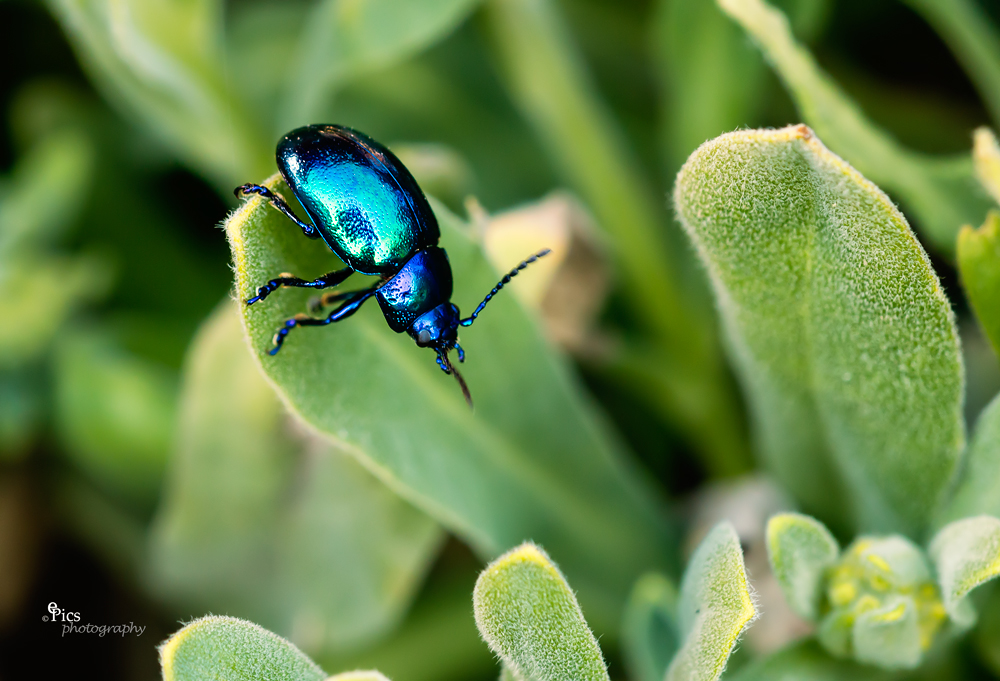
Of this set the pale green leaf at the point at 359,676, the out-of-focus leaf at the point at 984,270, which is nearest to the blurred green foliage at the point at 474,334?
the out-of-focus leaf at the point at 984,270

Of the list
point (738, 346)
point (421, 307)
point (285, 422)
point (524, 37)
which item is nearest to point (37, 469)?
point (285, 422)

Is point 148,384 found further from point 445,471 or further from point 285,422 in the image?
point 445,471

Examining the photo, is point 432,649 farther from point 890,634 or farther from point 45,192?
point 45,192

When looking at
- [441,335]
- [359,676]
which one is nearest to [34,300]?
[441,335]

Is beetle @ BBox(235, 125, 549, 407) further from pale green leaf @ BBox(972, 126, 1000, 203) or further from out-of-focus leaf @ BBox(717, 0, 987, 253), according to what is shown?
pale green leaf @ BBox(972, 126, 1000, 203)

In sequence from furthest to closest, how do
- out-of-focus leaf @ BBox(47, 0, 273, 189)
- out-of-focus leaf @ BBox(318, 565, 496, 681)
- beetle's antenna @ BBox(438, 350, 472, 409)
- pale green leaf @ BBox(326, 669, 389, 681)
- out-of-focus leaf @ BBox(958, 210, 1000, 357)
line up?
1. out-of-focus leaf @ BBox(318, 565, 496, 681)
2. out-of-focus leaf @ BBox(47, 0, 273, 189)
3. beetle's antenna @ BBox(438, 350, 472, 409)
4. out-of-focus leaf @ BBox(958, 210, 1000, 357)
5. pale green leaf @ BBox(326, 669, 389, 681)

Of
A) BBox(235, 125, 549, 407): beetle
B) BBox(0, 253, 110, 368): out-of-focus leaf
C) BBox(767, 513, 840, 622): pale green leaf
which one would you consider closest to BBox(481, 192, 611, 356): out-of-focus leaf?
BBox(235, 125, 549, 407): beetle

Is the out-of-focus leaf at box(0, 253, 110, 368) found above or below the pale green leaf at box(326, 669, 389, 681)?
above
